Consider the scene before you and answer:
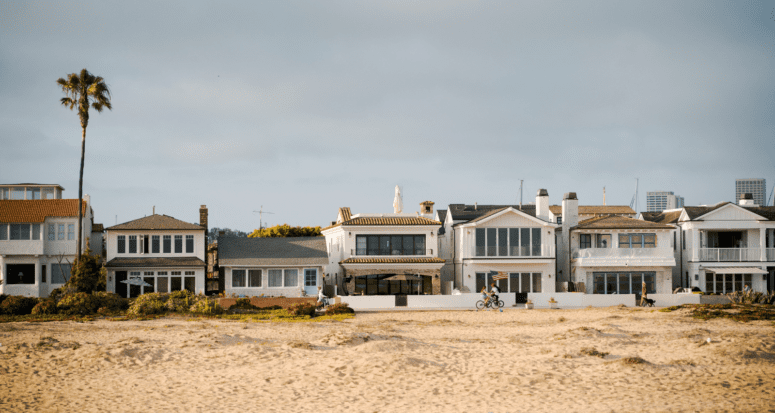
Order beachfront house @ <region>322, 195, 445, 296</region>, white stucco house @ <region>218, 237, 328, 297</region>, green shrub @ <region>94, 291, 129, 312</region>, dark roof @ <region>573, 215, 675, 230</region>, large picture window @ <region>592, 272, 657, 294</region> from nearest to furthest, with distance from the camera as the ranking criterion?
green shrub @ <region>94, 291, 129, 312</region> → white stucco house @ <region>218, 237, 328, 297</region> → beachfront house @ <region>322, 195, 445, 296</region> → dark roof @ <region>573, 215, 675, 230</region> → large picture window @ <region>592, 272, 657, 294</region>

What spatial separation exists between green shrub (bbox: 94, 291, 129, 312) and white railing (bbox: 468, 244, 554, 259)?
22063 mm

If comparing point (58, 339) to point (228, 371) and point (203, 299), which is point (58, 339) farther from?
point (203, 299)

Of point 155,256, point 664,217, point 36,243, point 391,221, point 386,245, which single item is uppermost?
point 664,217

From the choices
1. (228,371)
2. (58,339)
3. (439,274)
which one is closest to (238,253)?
(439,274)

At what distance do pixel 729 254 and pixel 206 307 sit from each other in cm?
3652

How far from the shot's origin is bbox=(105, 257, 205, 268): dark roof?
4006 cm

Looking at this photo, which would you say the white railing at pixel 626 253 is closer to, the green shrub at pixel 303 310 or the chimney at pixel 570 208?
the chimney at pixel 570 208

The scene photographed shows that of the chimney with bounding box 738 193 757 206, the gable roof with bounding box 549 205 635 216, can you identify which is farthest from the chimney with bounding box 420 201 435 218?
the gable roof with bounding box 549 205 635 216

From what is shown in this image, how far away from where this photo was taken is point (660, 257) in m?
45.0

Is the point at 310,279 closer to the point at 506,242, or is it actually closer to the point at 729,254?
the point at 506,242

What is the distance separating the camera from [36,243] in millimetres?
40750

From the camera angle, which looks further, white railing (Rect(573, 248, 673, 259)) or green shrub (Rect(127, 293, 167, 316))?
white railing (Rect(573, 248, 673, 259))

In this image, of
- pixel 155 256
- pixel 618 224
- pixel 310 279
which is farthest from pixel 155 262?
pixel 618 224

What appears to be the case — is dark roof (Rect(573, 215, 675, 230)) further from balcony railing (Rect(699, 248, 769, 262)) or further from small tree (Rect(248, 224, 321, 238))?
small tree (Rect(248, 224, 321, 238))
